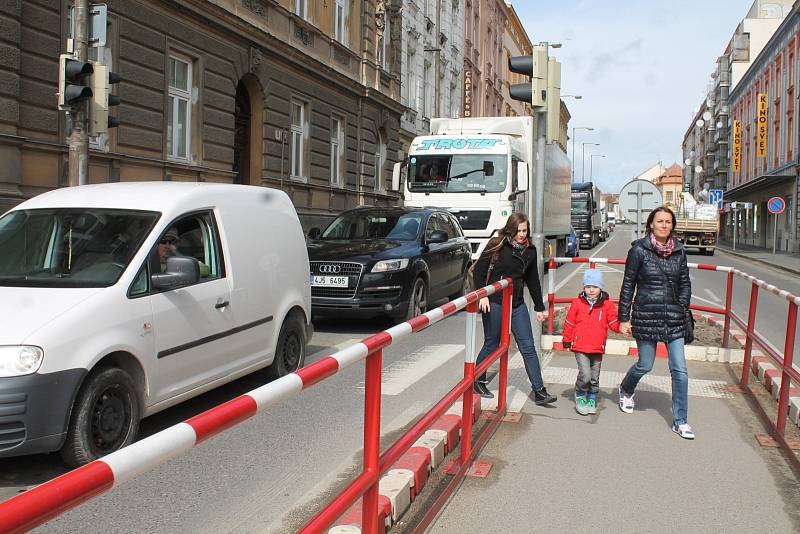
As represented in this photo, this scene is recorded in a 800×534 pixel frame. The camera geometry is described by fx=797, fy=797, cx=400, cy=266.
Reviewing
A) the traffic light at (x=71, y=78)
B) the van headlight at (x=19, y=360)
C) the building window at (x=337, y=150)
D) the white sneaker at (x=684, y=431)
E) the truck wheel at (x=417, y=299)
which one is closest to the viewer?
the van headlight at (x=19, y=360)

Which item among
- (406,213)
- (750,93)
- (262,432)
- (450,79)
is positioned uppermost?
(750,93)

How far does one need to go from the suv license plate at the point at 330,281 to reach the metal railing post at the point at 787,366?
19.3ft

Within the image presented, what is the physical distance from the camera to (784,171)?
1740 inches

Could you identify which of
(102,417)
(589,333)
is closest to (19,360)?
(102,417)

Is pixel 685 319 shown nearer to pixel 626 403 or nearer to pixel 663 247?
pixel 663 247

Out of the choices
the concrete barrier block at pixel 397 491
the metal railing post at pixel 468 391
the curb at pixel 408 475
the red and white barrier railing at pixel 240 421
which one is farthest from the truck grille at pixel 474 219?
the concrete barrier block at pixel 397 491

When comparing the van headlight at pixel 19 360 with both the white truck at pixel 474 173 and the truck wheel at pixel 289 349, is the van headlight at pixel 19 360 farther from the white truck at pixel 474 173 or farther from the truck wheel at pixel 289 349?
the white truck at pixel 474 173

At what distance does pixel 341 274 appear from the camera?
34.7 feet

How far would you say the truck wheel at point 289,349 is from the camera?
7148 millimetres

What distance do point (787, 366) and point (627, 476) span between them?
1784mm

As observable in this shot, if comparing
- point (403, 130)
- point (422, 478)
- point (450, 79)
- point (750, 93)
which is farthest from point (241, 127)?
point (750, 93)

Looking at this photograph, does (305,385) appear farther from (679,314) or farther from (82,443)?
(679,314)

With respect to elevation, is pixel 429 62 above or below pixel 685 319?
above

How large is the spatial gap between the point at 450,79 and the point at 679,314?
3658cm
